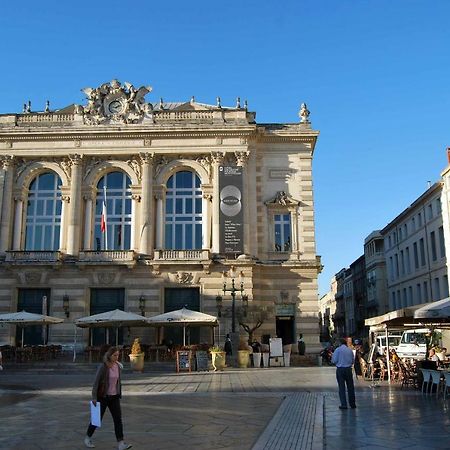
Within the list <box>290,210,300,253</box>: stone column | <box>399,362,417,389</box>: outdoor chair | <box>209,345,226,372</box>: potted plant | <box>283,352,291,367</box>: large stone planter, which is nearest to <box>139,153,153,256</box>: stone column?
<box>290,210,300,253</box>: stone column

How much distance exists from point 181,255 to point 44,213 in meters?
10.6

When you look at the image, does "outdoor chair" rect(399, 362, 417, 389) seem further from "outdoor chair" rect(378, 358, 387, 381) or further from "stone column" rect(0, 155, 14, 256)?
"stone column" rect(0, 155, 14, 256)

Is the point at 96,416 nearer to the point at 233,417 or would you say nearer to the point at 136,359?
the point at 233,417

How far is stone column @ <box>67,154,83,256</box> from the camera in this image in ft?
123

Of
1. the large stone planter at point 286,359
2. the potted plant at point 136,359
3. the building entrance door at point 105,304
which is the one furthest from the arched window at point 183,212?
the potted plant at point 136,359

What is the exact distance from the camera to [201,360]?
1138 inches

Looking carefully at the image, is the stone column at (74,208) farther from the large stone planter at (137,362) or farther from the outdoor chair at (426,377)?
the outdoor chair at (426,377)

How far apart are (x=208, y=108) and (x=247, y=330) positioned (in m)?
16.7

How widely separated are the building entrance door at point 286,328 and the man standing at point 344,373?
2372 centimetres

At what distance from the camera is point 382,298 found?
7156 cm

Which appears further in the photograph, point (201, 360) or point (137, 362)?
point (201, 360)

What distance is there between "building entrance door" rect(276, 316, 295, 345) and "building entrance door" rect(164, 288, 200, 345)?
5697mm

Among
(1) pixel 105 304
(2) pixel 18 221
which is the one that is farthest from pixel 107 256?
(2) pixel 18 221

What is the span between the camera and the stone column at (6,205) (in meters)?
37.7
